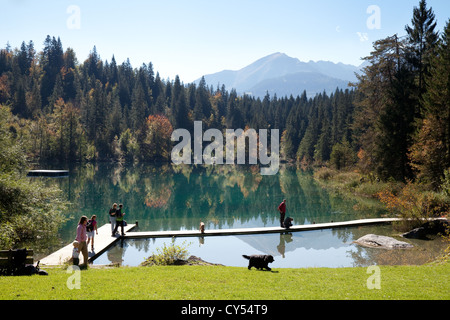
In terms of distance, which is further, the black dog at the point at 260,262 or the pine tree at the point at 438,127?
the pine tree at the point at 438,127

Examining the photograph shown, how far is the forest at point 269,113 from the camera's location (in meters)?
27.8

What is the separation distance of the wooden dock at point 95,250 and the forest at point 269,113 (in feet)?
27.1

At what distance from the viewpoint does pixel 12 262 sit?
953cm

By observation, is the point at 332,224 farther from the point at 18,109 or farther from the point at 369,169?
the point at 18,109

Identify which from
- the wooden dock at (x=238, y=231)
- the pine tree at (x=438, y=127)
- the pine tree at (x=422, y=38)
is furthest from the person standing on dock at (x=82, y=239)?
the pine tree at (x=422, y=38)

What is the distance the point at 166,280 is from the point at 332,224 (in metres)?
15.0

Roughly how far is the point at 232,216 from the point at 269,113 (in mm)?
110954

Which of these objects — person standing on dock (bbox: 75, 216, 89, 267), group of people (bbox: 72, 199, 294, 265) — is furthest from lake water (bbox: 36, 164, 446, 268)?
person standing on dock (bbox: 75, 216, 89, 267)

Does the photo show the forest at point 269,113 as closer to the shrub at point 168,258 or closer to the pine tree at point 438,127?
the pine tree at point 438,127

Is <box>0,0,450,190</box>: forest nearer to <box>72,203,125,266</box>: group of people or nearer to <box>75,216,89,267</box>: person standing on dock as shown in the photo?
<box>72,203,125,266</box>: group of people

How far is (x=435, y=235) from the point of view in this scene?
18250 millimetres

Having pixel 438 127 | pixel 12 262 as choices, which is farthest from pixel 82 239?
pixel 438 127

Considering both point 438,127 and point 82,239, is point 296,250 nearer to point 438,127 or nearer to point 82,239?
point 82,239
